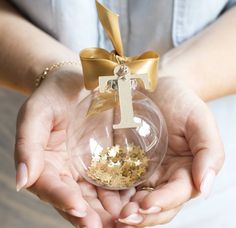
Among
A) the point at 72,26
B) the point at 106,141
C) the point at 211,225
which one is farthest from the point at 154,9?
the point at 211,225

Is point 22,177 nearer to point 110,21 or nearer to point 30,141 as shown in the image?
point 30,141

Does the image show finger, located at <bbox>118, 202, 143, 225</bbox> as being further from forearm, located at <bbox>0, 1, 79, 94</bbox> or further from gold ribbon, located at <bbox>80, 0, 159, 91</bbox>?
forearm, located at <bbox>0, 1, 79, 94</bbox>

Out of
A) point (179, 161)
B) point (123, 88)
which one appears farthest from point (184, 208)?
point (123, 88)

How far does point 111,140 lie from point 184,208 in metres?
0.21

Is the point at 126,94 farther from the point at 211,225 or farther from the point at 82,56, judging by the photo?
the point at 211,225

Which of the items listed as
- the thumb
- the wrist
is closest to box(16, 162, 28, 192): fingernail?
the thumb

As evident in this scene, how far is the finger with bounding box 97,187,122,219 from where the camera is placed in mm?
590

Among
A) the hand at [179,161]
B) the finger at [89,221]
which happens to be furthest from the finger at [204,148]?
the finger at [89,221]

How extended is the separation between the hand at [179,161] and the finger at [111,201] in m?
0.02

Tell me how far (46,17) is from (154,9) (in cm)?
15

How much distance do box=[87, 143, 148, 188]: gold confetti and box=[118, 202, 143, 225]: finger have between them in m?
0.08

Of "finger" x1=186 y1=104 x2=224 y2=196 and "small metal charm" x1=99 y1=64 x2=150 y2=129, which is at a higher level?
"small metal charm" x1=99 y1=64 x2=150 y2=129

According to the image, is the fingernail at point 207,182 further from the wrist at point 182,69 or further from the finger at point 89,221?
the wrist at point 182,69

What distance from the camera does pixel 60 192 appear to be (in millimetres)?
562
